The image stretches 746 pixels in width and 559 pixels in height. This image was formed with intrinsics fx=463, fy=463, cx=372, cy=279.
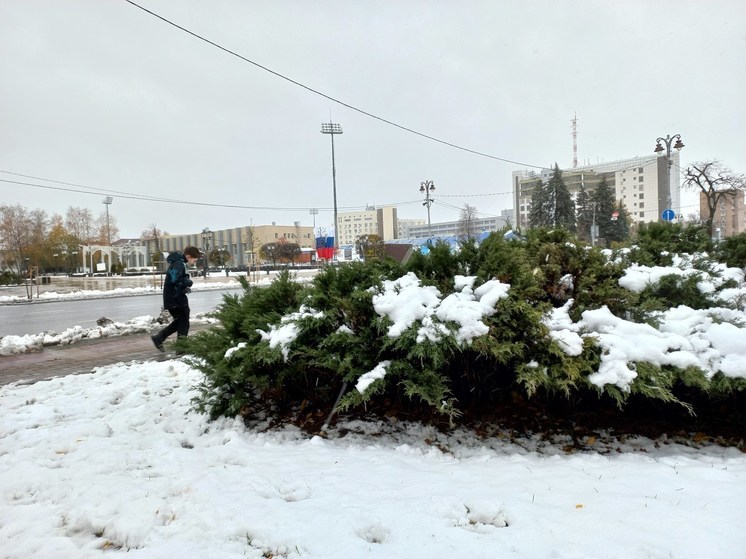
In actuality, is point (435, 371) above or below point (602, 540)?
above

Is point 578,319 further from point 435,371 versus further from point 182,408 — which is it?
point 182,408

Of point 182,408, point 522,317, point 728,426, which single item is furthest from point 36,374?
point 728,426

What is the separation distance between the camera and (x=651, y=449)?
3135 millimetres

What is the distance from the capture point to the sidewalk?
5.86 meters

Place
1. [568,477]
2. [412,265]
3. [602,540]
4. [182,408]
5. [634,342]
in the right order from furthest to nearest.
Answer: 1. [182,408]
2. [412,265]
3. [634,342]
4. [568,477]
5. [602,540]

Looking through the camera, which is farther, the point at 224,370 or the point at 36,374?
the point at 36,374

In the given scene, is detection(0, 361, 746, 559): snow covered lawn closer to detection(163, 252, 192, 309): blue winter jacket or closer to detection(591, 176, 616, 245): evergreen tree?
detection(163, 252, 192, 309): blue winter jacket

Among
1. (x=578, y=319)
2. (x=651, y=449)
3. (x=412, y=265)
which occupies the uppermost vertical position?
(x=412, y=265)

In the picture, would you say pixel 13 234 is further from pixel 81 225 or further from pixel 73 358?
pixel 73 358

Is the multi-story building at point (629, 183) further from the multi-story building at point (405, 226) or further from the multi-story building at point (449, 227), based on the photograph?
the multi-story building at point (405, 226)

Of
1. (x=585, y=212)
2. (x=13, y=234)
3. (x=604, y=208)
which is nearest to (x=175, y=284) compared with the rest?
(x=604, y=208)

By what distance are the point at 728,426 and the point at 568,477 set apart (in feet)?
5.21

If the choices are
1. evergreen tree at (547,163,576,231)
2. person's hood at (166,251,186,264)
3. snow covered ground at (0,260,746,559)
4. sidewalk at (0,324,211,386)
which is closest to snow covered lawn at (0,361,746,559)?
snow covered ground at (0,260,746,559)

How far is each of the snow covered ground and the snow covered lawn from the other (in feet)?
0.03
